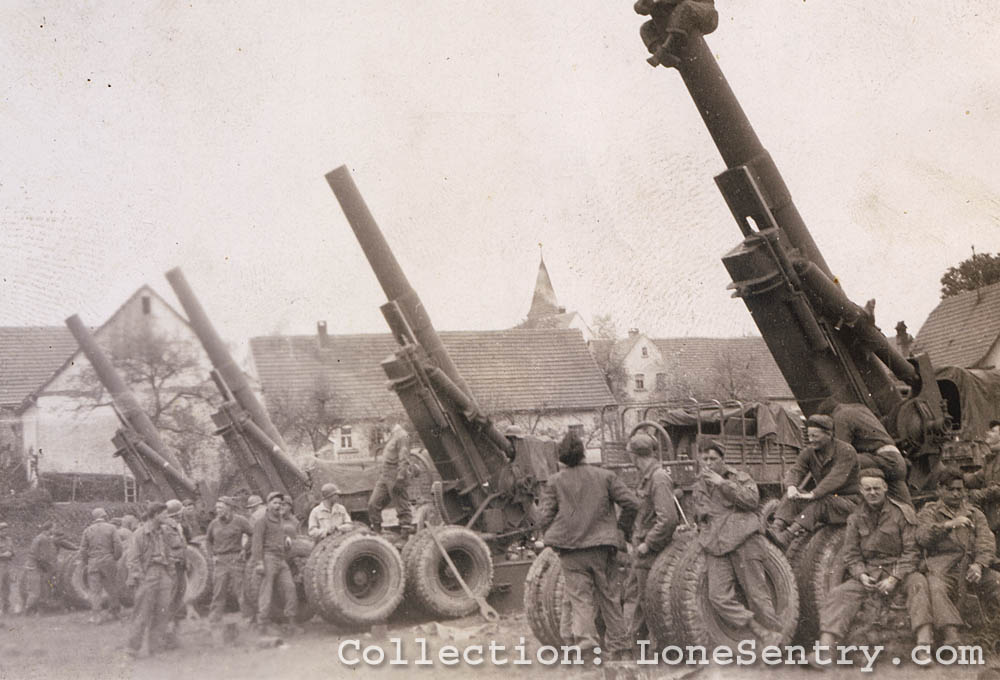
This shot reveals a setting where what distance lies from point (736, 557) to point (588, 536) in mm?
1009

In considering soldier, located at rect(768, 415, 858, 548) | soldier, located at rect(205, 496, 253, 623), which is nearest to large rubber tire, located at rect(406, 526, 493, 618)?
soldier, located at rect(205, 496, 253, 623)

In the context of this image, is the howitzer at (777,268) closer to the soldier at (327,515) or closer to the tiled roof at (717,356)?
the tiled roof at (717,356)

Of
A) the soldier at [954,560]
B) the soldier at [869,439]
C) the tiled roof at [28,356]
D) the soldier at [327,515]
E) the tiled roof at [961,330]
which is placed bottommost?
the soldier at [954,560]

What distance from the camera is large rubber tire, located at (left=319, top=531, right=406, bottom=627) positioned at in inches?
327

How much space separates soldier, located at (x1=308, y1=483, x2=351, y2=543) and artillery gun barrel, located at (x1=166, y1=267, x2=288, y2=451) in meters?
1.71

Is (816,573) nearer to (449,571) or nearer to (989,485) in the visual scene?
(989,485)

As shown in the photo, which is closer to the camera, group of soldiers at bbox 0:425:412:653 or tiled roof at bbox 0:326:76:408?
group of soldiers at bbox 0:425:412:653

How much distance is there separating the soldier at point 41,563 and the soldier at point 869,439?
7941mm

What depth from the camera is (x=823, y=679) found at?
6172 mm

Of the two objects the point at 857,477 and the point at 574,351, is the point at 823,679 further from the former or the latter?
the point at 574,351

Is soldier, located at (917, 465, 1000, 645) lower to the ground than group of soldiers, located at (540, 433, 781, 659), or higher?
lower

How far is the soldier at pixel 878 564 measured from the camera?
6.35m

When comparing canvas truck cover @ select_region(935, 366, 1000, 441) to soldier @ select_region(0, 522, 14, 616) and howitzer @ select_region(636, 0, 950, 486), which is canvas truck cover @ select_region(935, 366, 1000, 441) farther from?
soldier @ select_region(0, 522, 14, 616)

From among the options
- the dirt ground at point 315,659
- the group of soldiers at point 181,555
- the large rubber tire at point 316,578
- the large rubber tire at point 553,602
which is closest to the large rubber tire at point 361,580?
the large rubber tire at point 316,578
